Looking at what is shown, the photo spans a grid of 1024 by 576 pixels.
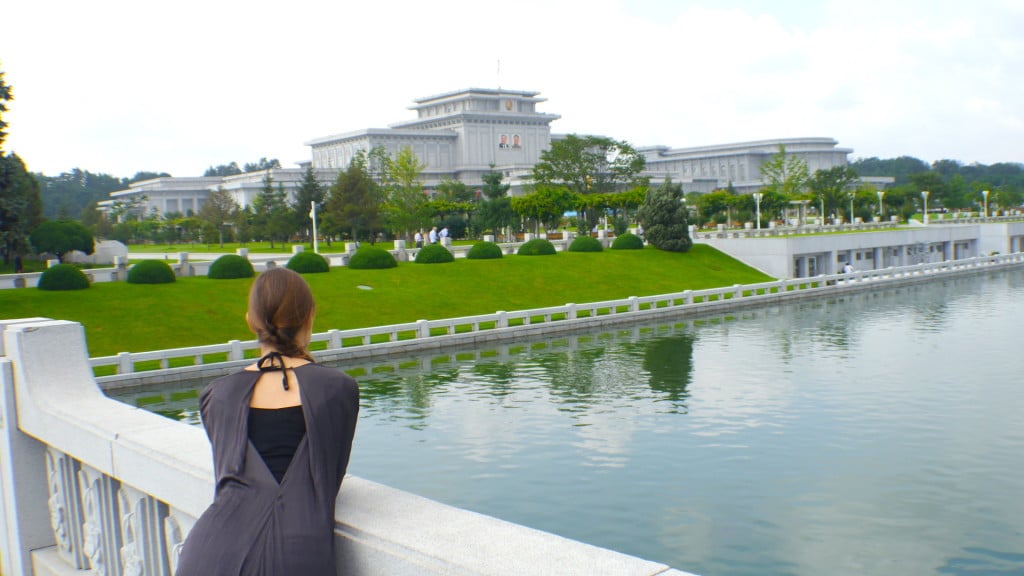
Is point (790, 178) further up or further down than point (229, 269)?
further up

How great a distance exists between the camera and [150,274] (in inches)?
1436

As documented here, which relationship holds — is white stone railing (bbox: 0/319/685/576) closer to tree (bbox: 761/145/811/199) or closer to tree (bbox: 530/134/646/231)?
tree (bbox: 530/134/646/231)

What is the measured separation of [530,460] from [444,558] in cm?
1430

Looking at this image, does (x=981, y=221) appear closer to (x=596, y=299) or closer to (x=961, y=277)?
(x=961, y=277)

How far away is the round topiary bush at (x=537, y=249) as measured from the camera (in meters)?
52.0

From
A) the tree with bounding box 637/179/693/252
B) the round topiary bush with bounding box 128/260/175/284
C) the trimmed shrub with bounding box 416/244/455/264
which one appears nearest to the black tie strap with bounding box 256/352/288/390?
the round topiary bush with bounding box 128/260/175/284

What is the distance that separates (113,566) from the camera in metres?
5.29

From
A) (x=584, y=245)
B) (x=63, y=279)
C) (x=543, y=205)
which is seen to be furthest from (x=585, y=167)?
(x=63, y=279)

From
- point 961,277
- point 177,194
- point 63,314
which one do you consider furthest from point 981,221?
point 177,194

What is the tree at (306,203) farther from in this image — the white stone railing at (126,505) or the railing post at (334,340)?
the white stone railing at (126,505)

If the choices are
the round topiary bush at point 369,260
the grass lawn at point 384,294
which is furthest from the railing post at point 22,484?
the round topiary bush at point 369,260

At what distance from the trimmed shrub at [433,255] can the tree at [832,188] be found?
2212 inches

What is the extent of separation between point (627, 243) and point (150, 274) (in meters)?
30.7

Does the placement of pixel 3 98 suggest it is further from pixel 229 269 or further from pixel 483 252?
pixel 483 252
